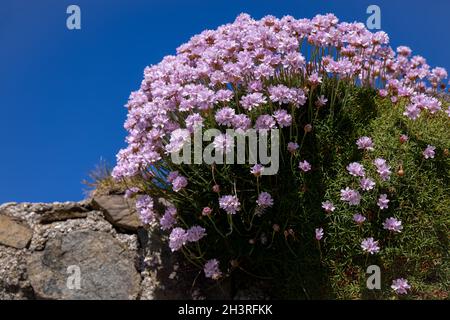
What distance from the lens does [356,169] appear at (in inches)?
223

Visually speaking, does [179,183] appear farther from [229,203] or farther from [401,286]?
[401,286]

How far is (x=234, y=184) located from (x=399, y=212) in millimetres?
1724

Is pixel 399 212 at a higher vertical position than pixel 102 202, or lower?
lower

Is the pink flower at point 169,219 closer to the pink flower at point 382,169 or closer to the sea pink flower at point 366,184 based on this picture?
the sea pink flower at point 366,184

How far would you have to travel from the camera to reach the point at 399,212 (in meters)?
5.81

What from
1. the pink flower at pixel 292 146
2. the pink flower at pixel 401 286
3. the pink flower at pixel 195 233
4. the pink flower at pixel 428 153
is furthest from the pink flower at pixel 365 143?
the pink flower at pixel 195 233

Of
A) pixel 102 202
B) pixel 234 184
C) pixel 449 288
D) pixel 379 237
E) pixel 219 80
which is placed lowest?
pixel 449 288

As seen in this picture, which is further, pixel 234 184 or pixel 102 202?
pixel 102 202

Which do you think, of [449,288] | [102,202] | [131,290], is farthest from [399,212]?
[102,202]

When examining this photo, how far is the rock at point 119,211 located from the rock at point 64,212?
0.75 ft

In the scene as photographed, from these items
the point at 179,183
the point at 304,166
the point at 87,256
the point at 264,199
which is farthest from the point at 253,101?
the point at 87,256

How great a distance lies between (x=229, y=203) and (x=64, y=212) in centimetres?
299

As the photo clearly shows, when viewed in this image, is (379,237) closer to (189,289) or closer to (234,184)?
(234,184)

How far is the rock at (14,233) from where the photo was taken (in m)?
7.26
